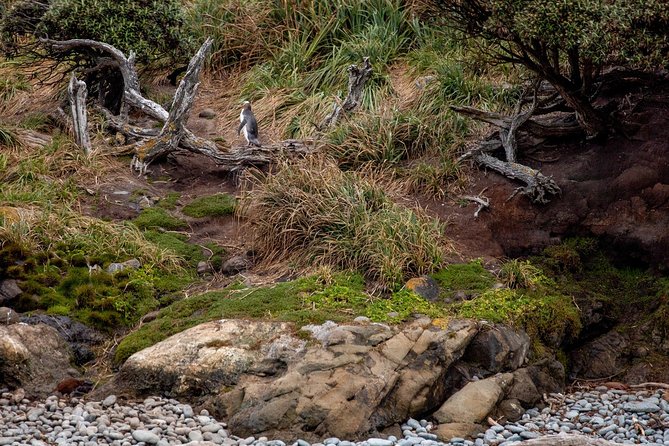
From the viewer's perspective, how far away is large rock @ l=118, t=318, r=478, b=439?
604cm

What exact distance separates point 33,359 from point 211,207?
337cm

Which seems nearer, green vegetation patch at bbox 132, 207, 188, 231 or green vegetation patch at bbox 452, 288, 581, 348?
green vegetation patch at bbox 452, 288, 581, 348

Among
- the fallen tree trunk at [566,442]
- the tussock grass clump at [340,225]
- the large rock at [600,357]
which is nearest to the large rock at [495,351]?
the large rock at [600,357]

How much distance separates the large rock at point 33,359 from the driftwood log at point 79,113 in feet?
12.9

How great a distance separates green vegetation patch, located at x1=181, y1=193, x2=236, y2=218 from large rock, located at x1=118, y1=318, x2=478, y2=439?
291 centimetres

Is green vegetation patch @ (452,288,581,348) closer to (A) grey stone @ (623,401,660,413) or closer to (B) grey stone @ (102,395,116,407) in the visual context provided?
(A) grey stone @ (623,401,660,413)

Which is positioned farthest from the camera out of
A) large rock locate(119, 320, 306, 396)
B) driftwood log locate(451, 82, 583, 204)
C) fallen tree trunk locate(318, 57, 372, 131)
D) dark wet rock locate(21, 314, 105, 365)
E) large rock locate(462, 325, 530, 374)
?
fallen tree trunk locate(318, 57, 372, 131)

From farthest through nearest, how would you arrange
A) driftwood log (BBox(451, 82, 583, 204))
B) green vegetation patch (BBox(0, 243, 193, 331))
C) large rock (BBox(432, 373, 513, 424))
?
1. driftwood log (BBox(451, 82, 583, 204))
2. green vegetation patch (BBox(0, 243, 193, 331))
3. large rock (BBox(432, 373, 513, 424))

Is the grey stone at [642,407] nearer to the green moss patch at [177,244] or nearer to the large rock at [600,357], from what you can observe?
the large rock at [600,357]

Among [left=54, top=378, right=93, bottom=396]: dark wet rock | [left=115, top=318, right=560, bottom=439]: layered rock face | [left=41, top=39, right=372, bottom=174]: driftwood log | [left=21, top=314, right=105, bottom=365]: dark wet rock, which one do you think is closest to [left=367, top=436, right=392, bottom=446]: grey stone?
[left=115, top=318, right=560, bottom=439]: layered rock face

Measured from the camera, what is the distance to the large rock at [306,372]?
6.04 meters

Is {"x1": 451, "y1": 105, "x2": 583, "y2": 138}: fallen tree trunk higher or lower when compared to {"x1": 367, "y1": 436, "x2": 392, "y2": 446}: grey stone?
higher

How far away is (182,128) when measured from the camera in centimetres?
1043

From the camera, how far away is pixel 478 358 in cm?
684
